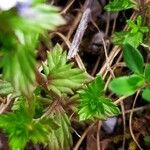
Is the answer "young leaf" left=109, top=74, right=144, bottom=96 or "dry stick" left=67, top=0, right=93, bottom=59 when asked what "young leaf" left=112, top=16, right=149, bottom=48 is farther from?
"young leaf" left=109, top=74, right=144, bottom=96

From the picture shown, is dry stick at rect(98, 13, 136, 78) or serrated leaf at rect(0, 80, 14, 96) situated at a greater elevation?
serrated leaf at rect(0, 80, 14, 96)

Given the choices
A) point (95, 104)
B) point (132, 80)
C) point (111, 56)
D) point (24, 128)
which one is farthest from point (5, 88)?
point (111, 56)

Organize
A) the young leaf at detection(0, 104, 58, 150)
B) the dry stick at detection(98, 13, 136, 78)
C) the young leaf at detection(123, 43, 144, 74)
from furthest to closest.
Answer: the dry stick at detection(98, 13, 136, 78) → the young leaf at detection(123, 43, 144, 74) → the young leaf at detection(0, 104, 58, 150)

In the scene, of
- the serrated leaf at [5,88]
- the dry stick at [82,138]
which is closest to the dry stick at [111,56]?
the dry stick at [82,138]

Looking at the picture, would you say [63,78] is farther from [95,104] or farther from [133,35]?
[133,35]

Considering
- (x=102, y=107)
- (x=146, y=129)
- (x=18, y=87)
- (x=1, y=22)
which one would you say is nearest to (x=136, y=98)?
(x=146, y=129)

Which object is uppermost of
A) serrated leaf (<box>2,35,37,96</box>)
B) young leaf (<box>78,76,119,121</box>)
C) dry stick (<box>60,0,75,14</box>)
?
serrated leaf (<box>2,35,37,96</box>)

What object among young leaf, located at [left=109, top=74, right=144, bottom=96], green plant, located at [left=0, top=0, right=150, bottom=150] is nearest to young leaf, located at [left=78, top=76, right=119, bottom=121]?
green plant, located at [left=0, top=0, right=150, bottom=150]
